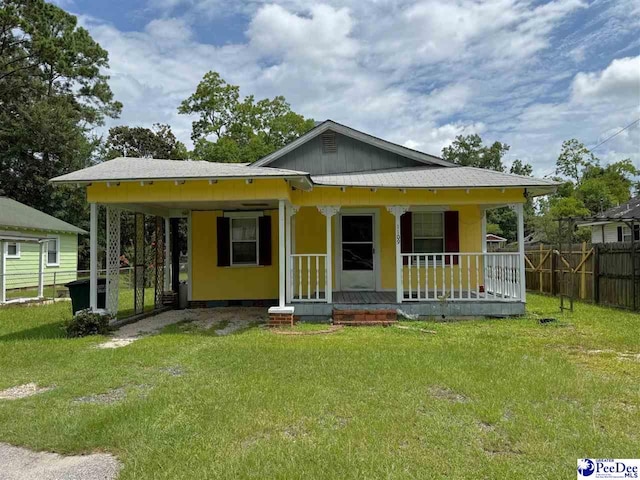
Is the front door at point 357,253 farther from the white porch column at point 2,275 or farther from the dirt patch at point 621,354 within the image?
the white porch column at point 2,275

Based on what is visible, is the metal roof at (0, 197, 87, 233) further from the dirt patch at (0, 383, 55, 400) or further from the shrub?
the dirt patch at (0, 383, 55, 400)

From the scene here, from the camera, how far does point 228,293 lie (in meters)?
12.1

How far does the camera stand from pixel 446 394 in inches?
188

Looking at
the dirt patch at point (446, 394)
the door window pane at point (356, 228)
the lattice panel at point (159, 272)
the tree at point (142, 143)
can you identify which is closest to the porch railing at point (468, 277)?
the door window pane at point (356, 228)

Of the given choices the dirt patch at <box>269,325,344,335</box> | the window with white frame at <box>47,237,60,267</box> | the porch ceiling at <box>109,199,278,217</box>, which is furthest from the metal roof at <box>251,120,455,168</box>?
the window with white frame at <box>47,237,60,267</box>

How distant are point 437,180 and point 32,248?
60.3 ft

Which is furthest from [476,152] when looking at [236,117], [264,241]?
[264,241]

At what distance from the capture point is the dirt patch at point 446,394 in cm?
460

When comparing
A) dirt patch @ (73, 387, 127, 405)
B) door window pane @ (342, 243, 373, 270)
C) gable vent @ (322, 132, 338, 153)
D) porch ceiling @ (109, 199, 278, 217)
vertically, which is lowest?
dirt patch @ (73, 387, 127, 405)

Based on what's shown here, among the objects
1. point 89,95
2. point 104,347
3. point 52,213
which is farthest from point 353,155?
point 89,95

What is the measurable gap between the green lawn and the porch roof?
317 cm

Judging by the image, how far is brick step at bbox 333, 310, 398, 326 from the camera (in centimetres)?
911

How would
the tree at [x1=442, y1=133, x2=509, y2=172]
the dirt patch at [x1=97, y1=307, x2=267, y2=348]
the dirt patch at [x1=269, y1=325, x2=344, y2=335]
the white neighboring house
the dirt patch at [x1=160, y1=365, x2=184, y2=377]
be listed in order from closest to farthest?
1. the dirt patch at [x1=160, y1=365, x2=184, y2=377]
2. the dirt patch at [x1=269, y1=325, x2=344, y2=335]
3. the dirt patch at [x1=97, y1=307, x2=267, y2=348]
4. the white neighboring house
5. the tree at [x1=442, y1=133, x2=509, y2=172]
